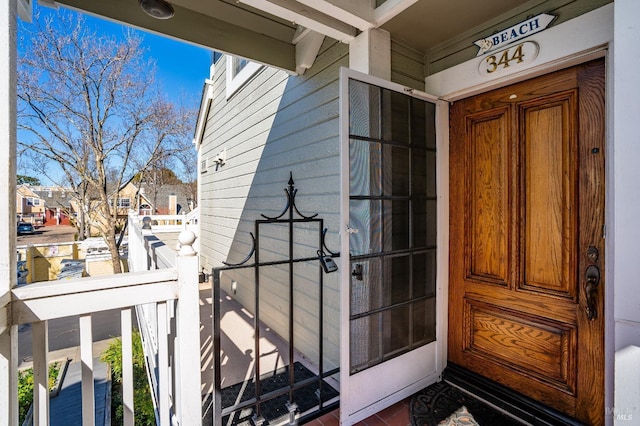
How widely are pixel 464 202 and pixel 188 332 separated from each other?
79.1 inches

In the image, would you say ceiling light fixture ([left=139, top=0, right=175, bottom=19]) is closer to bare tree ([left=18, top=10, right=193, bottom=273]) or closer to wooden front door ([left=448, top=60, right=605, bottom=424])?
wooden front door ([left=448, top=60, right=605, bottom=424])

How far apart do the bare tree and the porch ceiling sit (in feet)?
22.0

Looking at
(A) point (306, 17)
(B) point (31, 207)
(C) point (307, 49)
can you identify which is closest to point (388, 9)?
(A) point (306, 17)

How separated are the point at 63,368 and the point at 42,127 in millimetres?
6460

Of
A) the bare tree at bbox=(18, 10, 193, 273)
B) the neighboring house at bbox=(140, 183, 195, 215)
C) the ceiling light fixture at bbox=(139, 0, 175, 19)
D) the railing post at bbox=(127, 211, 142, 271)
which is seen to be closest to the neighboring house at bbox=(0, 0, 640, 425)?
the ceiling light fixture at bbox=(139, 0, 175, 19)

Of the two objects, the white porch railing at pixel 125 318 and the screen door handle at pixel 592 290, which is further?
the screen door handle at pixel 592 290

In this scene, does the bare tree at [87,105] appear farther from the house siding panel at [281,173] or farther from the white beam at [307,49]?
the white beam at [307,49]

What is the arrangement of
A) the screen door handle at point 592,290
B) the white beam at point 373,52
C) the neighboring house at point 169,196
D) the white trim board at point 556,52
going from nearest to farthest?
the white trim board at point 556,52, the screen door handle at point 592,290, the white beam at point 373,52, the neighboring house at point 169,196

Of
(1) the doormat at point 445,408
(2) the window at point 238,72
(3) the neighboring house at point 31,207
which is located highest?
(2) the window at point 238,72

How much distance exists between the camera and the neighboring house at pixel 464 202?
142cm

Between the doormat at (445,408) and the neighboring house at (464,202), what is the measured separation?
79 millimetres

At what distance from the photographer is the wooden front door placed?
1.69 m

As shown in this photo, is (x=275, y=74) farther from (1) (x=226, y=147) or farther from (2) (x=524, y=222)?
(2) (x=524, y=222)

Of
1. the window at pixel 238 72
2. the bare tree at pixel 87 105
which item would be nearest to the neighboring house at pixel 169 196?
the bare tree at pixel 87 105
